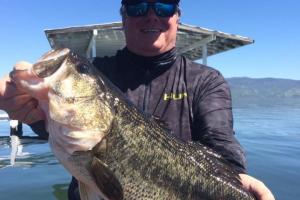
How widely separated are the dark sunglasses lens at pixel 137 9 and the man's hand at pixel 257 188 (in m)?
1.83

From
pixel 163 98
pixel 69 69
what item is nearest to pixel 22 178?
pixel 163 98

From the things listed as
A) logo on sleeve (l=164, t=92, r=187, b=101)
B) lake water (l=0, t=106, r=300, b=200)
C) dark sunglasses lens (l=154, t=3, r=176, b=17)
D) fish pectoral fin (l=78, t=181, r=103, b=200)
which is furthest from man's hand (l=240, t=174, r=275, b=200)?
lake water (l=0, t=106, r=300, b=200)

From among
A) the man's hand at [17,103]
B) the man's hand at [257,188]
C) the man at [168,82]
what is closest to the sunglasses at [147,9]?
the man at [168,82]

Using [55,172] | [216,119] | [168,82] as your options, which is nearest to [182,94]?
[168,82]

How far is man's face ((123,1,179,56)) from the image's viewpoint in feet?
13.9

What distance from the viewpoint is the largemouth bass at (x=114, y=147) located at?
3025 mm

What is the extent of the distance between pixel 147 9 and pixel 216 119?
1.28 meters

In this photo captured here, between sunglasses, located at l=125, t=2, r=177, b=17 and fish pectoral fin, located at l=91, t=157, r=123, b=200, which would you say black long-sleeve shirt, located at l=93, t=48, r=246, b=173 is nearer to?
sunglasses, located at l=125, t=2, r=177, b=17

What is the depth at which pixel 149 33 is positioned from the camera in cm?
423

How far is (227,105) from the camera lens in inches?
160

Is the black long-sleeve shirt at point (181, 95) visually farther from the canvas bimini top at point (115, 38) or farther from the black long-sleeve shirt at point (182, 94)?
the canvas bimini top at point (115, 38)

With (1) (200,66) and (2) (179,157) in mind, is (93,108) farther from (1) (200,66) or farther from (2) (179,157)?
(1) (200,66)

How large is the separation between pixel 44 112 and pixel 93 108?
41 cm

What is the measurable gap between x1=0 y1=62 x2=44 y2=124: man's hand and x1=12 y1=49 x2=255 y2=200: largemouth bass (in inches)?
5.8
